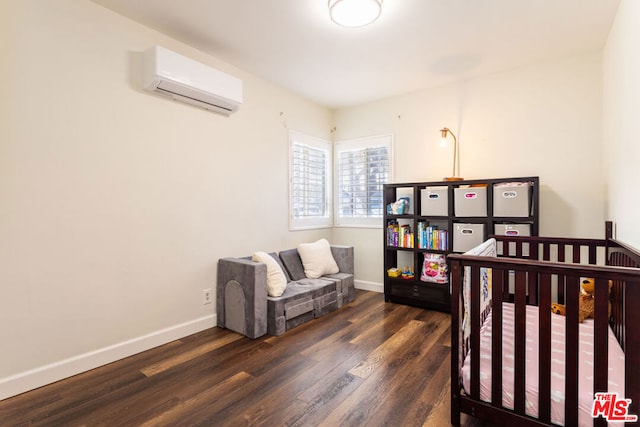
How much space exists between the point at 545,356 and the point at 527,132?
262cm

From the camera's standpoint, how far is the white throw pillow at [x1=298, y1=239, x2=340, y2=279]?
3.64 meters

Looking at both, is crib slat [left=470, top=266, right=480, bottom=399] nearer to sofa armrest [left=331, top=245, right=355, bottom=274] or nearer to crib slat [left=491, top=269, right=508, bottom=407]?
crib slat [left=491, top=269, right=508, bottom=407]

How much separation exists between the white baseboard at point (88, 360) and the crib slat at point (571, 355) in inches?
105

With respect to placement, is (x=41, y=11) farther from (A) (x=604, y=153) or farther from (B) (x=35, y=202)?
(A) (x=604, y=153)

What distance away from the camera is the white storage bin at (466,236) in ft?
10.3

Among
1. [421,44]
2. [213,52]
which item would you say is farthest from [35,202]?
[421,44]

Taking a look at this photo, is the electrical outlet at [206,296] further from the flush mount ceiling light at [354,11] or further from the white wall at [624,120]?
the white wall at [624,120]

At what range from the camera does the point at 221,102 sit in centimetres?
286

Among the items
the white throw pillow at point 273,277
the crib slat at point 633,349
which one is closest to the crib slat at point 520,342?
the crib slat at point 633,349

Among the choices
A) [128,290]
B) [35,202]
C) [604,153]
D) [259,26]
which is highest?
[259,26]

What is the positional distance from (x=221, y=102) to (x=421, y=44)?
6.03 feet

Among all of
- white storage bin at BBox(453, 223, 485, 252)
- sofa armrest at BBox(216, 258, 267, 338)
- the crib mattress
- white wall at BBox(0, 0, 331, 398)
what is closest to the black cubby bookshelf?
white storage bin at BBox(453, 223, 485, 252)

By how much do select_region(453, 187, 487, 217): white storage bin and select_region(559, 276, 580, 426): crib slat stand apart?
1916 mm

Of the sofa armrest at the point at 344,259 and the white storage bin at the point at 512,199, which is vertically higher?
the white storage bin at the point at 512,199
